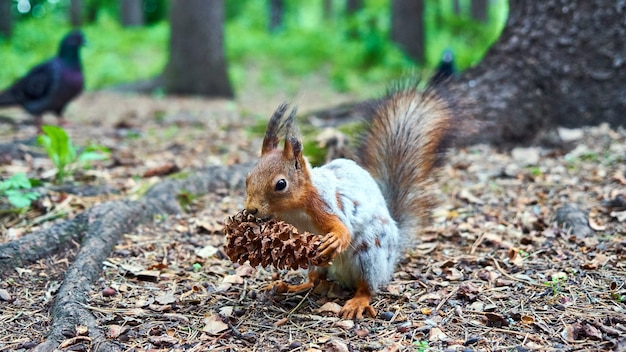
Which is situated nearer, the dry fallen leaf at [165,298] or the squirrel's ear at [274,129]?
the squirrel's ear at [274,129]

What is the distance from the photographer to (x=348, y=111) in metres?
6.20

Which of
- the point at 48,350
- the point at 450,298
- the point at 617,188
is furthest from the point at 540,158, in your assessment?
the point at 48,350

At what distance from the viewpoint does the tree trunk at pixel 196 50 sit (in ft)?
31.5

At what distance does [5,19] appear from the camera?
1498cm

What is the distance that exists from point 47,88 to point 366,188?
4.80 meters

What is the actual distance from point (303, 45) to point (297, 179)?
12.8 m

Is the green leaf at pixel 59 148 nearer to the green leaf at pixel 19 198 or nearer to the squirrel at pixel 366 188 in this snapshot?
the green leaf at pixel 19 198

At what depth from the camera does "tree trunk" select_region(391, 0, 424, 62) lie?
14.0 m

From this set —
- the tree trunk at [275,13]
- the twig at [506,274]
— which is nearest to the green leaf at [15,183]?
the twig at [506,274]

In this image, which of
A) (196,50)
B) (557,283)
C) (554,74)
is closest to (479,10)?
(196,50)

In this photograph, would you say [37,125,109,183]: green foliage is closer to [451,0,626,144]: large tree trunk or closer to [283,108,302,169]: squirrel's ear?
[283,108,302,169]: squirrel's ear

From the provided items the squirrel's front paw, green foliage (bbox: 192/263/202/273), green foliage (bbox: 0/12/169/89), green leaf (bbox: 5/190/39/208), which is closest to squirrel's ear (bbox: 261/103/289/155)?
the squirrel's front paw

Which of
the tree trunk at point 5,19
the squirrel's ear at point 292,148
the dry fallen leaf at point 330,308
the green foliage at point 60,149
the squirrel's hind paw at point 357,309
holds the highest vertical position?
the tree trunk at point 5,19

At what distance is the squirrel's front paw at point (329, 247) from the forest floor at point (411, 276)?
1.02 ft
